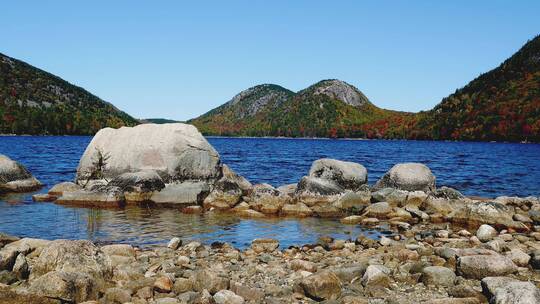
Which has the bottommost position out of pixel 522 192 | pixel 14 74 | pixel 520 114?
pixel 522 192

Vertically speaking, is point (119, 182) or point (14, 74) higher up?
point (14, 74)

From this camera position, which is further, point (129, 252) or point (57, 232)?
point (57, 232)

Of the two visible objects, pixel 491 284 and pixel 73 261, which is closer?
pixel 491 284

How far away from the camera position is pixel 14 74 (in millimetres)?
193000

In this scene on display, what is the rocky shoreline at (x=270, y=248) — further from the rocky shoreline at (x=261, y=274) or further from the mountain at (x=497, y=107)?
the mountain at (x=497, y=107)

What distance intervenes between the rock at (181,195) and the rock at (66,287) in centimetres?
1317

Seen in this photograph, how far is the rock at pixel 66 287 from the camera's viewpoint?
7680 mm

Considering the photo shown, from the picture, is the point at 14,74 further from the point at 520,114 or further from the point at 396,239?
the point at 396,239

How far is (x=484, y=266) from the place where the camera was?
390 inches

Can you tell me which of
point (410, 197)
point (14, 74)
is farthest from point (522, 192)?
point (14, 74)

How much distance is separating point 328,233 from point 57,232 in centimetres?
908

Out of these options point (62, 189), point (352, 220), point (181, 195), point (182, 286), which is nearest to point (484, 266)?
point (182, 286)

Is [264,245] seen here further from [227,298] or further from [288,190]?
[288,190]

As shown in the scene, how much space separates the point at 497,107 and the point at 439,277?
502 feet
